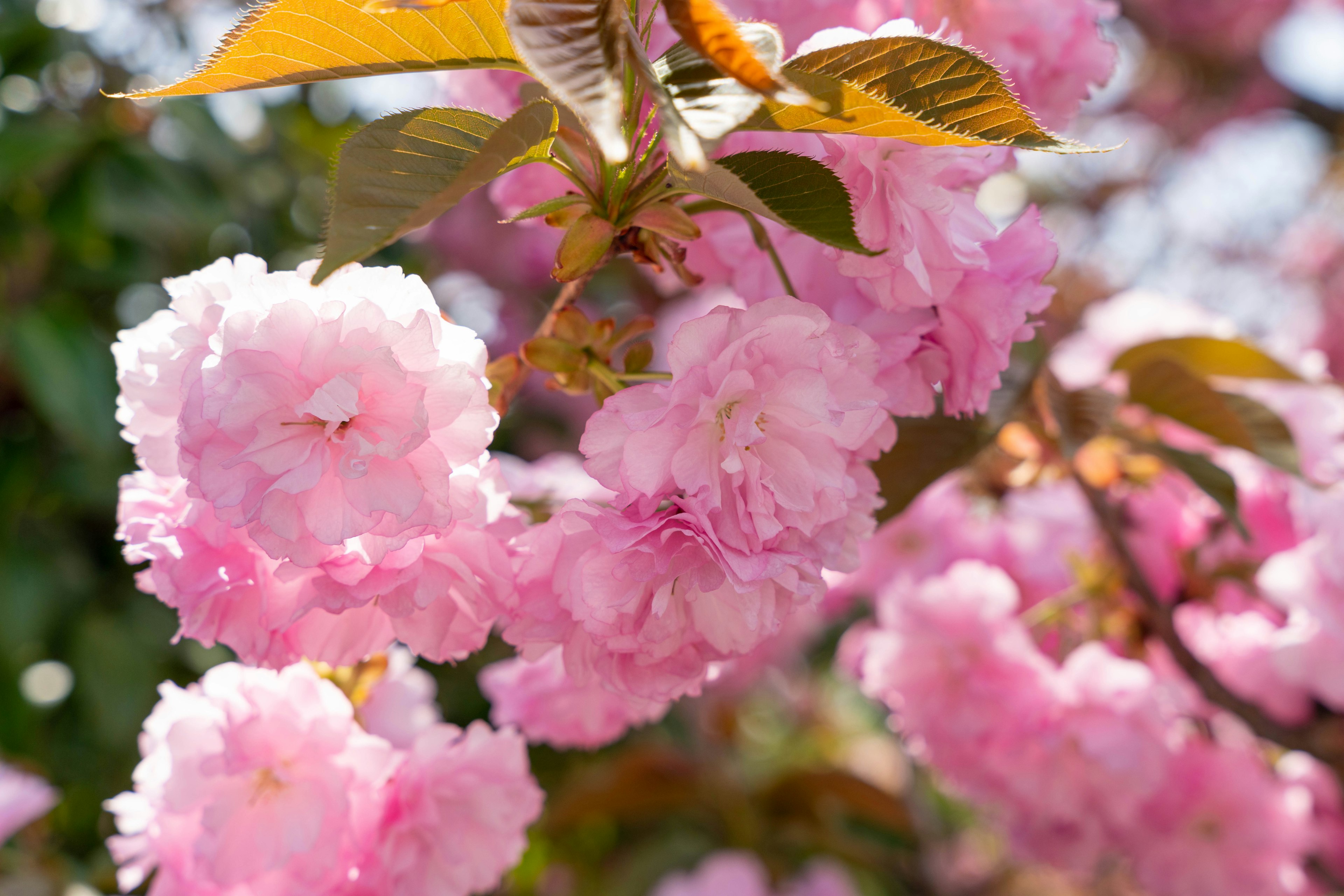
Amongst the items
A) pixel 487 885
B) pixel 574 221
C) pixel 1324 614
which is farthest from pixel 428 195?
pixel 1324 614

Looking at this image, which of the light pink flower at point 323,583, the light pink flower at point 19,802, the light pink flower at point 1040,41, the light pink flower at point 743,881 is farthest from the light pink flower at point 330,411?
the light pink flower at point 743,881

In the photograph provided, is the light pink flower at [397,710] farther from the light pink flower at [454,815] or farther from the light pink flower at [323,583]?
the light pink flower at [323,583]

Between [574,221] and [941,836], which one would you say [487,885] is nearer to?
[574,221]

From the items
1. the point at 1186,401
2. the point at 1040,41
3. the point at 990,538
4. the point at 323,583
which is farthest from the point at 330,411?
the point at 990,538

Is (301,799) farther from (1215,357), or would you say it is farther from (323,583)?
(1215,357)

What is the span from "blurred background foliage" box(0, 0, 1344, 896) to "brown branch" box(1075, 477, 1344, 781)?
714mm

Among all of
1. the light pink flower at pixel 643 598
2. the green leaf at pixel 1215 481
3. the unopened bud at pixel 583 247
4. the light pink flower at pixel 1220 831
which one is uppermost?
the unopened bud at pixel 583 247

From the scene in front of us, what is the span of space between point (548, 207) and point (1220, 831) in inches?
42.1

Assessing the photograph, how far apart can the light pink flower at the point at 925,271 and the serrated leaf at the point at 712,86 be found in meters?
0.08

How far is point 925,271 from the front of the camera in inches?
19.4

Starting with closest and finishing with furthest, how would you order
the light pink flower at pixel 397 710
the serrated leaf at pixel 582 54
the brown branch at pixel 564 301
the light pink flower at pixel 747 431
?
the serrated leaf at pixel 582 54
the light pink flower at pixel 747 431
the brown branch at pixel 564 301
the light pink flower at pixel 397 710

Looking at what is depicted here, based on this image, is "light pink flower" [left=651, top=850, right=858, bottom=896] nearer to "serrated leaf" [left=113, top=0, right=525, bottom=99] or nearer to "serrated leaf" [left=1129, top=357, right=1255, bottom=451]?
"serrated leaf" [left=1129, top=357, right=1255, bottom=451]

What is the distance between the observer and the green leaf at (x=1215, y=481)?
750mm

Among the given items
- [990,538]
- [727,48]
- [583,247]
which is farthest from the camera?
[990,538]
